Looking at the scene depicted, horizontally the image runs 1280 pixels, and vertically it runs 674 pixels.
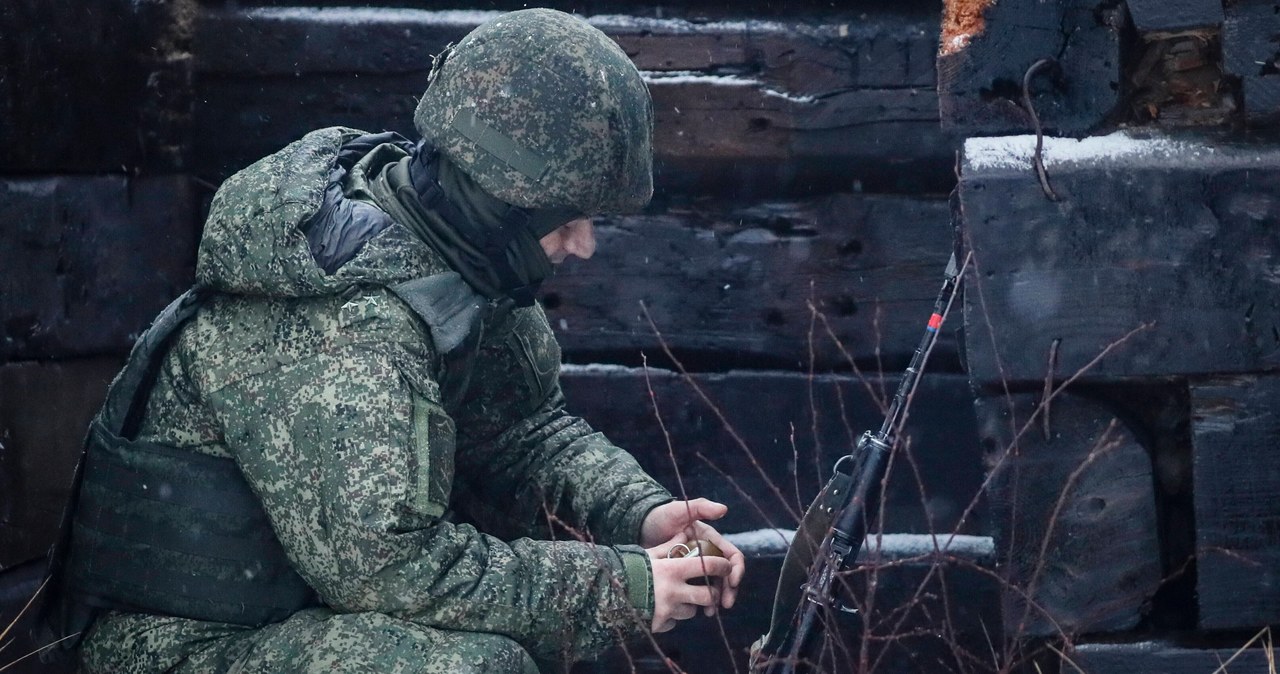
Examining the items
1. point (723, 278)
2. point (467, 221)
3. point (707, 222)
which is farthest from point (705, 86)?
point (467, 221)

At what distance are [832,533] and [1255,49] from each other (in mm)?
1161

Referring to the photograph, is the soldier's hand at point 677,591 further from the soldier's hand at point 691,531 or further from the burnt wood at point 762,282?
the burnt wood at point 762,282

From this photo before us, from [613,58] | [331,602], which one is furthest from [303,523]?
[613,58]

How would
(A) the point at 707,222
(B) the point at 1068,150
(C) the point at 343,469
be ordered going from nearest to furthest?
1. (C) the point at 343,469
2. (B) the point at 1068,150
3. (A) the point at 707,222

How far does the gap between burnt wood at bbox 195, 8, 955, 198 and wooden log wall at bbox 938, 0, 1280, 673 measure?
0.93 meters

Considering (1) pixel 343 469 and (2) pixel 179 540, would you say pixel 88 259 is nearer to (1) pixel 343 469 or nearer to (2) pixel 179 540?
(2) pixel 179 540

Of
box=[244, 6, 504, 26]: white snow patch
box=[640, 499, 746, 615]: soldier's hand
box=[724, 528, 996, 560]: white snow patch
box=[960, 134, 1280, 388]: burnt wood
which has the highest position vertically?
box=[244, 6, 504, 26]: white snow patch

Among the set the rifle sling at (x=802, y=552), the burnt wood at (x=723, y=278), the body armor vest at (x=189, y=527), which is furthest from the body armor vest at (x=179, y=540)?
the burnt wood at (x=723, y=278)

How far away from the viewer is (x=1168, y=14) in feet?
8.03

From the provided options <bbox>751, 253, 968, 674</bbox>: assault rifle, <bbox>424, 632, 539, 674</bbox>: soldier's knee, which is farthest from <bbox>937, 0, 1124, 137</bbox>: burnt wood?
<bbox>424, 632, 539, 674</bbox>: soldier's knee

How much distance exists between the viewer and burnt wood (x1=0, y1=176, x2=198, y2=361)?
10.8 ft

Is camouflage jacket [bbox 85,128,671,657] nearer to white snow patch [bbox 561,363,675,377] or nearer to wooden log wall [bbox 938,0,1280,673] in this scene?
wooden log wall [bbox 938,0,1280,673]

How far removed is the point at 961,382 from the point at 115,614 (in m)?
2.20

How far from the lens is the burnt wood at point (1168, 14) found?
244cm
